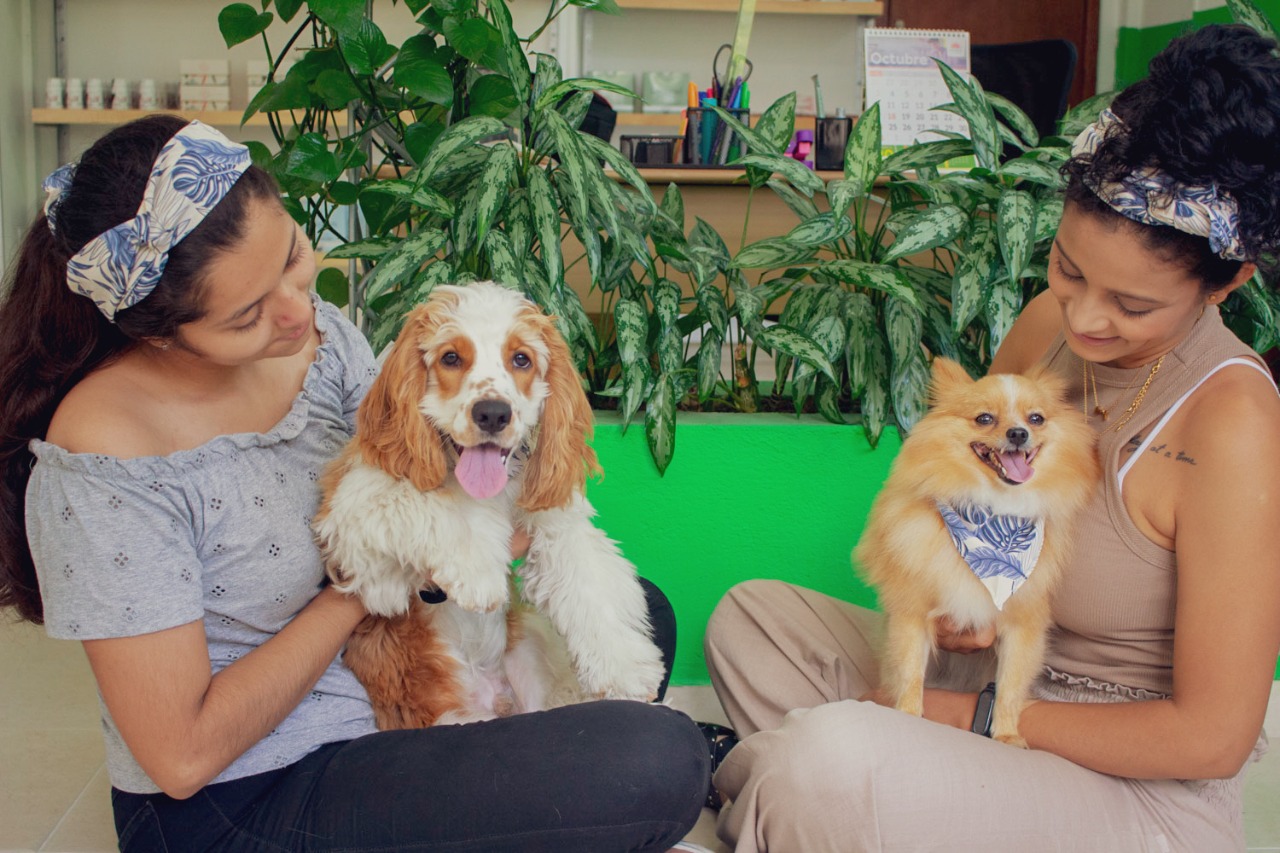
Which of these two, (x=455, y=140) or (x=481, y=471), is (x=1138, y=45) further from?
(x=481, y=471)

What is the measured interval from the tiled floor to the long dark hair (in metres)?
0.78

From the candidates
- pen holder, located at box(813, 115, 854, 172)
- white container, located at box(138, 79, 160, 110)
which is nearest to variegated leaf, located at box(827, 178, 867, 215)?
pen holder, located at box(813, 115, 854, 172)

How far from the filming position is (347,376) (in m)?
1.67

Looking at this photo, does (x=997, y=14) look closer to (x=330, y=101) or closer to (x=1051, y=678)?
(x=330, y=101)

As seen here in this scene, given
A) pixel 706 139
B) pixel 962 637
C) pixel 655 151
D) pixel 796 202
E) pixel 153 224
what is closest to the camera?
pixel 153 224

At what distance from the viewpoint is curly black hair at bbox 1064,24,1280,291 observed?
1.20 meters

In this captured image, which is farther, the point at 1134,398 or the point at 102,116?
the point at 102,116

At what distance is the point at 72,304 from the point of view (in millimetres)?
1269

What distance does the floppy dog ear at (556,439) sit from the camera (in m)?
1.55

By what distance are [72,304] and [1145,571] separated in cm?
138

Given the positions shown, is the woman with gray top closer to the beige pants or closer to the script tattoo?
the beige pants

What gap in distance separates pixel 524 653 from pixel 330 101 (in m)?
1.40

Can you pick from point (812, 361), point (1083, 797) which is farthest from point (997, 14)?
point (1083, 797)

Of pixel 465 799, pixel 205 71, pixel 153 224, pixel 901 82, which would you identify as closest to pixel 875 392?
pixel 465 799
